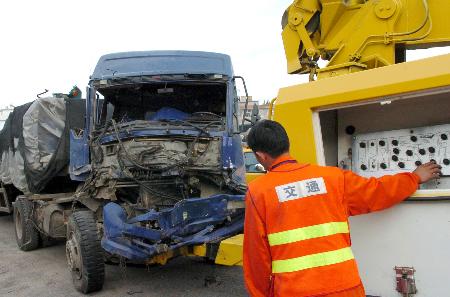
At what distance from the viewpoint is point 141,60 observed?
598 cm

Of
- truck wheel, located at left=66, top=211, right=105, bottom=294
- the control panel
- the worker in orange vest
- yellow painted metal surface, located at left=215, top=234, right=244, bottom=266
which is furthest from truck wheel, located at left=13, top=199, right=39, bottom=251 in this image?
the worker in orange vest

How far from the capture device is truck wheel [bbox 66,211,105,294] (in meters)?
5.07

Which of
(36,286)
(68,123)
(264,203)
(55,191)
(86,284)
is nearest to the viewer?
(264,203)

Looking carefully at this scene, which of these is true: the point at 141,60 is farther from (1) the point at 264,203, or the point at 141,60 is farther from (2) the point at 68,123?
(1) the point at 264,203

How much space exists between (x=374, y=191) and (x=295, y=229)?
0.51 m

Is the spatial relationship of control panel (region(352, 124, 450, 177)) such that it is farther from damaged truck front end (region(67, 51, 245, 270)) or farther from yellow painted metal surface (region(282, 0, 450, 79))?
damaged truck front end (region(67, 51, 245, 270))

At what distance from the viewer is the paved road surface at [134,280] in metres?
5.20

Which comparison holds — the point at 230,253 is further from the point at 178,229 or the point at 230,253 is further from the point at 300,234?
the point at 300,234

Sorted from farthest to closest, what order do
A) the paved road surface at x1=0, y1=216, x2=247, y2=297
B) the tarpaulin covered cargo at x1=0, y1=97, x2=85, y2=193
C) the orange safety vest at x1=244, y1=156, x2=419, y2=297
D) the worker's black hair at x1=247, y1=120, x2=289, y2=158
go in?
the tarpaulin covered cargo at x1=0, y1=97, x2=85, y2=193, the paved road surface at x1=0, y1=216, x2=247, y2=297, the worker's black hair at x1=247, y1=120, x2=289, y2=158, the orange safety vest at x1=244, y1=156, x2=419, y2=297

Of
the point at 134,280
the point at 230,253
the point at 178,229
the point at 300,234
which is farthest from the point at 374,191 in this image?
the point at 134,280

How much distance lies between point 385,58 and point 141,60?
344cm

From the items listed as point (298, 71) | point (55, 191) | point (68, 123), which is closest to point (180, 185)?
point (298, 71)

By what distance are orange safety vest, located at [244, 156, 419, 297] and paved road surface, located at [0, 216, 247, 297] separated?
3056 mm

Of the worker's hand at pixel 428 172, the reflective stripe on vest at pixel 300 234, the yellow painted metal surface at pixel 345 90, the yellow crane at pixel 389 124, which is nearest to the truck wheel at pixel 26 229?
the yellow crane at pixel 389 124
